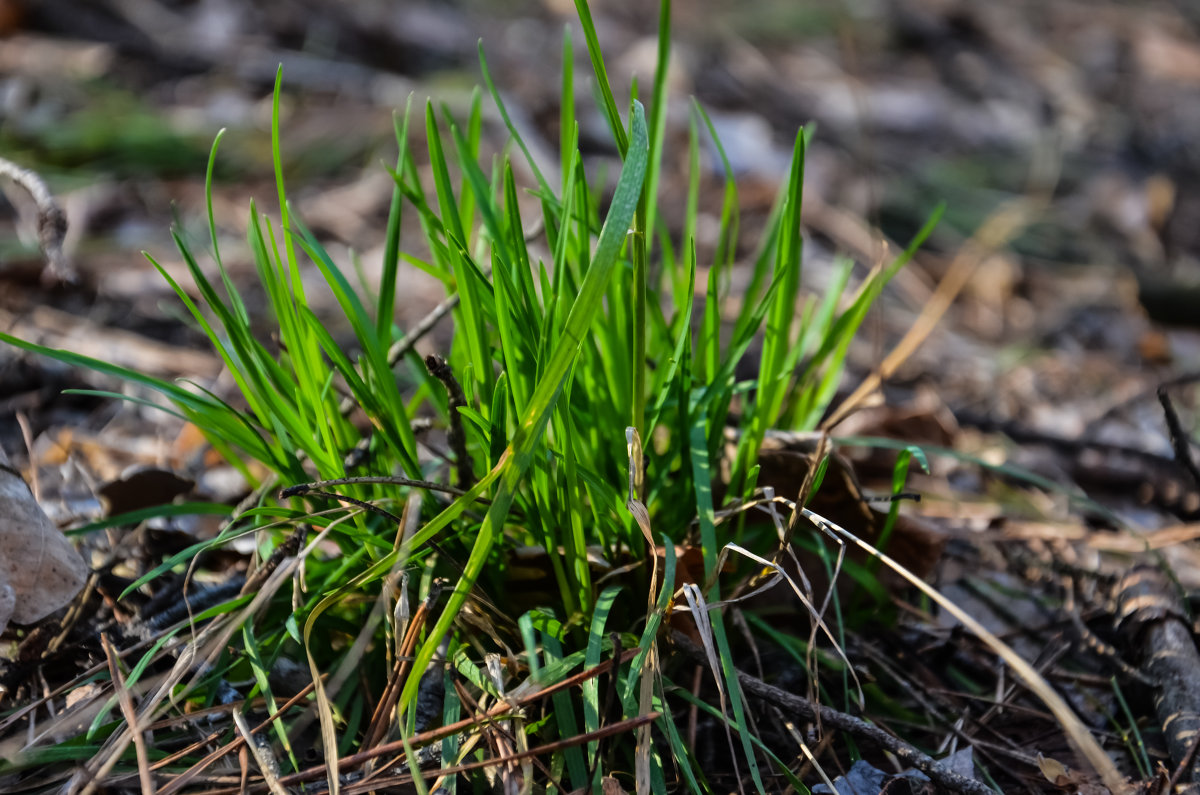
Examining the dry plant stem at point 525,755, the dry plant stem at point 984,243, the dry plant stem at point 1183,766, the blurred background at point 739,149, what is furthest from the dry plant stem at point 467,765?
the dry plant stem at point 984,243

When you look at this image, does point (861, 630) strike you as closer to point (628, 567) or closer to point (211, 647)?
point (628, 567)

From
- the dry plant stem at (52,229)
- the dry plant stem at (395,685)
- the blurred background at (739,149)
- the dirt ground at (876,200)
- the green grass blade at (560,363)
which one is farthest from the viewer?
the blurred background at (739,149)

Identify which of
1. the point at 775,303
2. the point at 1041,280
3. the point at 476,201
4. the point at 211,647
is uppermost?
the point at 476,201

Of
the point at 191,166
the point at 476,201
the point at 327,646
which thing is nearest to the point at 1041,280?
the point at 476,201

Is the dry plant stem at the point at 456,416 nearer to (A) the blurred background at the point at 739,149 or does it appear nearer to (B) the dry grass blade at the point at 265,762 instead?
(B) the dry grass blade at the point at 265,762

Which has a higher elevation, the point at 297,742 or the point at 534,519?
the point at 534,519

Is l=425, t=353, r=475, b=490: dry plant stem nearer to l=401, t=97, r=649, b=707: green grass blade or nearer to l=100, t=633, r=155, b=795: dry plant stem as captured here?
l=401, t=97, r=649, b=707: green grass blade

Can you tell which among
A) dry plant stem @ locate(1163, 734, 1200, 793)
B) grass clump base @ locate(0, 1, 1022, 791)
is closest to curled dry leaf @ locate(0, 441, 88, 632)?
grass clump base @ locate(0, 1, 1022, 791)
